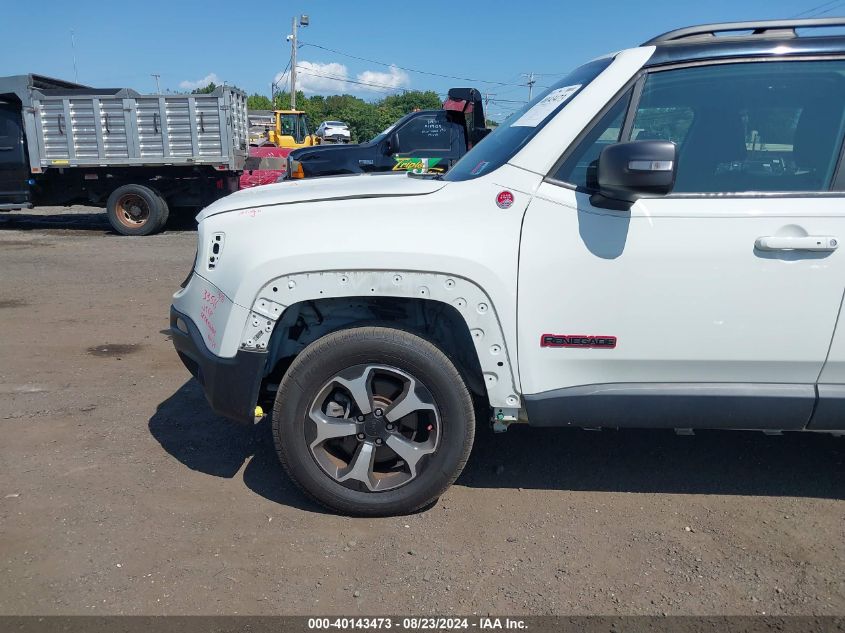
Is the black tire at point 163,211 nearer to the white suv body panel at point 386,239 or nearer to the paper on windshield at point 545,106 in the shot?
the white suv body panel at point 386,239

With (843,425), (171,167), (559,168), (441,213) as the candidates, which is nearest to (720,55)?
(559,168)

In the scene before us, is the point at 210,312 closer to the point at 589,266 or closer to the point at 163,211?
the point at 589,266

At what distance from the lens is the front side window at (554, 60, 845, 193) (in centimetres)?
297

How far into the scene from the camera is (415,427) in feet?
10.5

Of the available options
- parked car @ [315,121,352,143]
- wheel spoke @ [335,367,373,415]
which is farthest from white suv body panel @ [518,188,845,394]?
parked car @ [315,121,352,143]

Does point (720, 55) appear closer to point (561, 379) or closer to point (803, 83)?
point (803, 83)

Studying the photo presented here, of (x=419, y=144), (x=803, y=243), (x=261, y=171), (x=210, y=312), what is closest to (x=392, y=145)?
(x=419, y=144)

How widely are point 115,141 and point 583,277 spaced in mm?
12100

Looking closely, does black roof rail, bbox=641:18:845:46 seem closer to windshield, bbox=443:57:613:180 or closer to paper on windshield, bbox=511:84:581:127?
windshield, bbox=443:57:613:180

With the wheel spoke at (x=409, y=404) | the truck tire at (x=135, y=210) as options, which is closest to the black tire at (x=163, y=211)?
the truck tire at (x=135, y=210)

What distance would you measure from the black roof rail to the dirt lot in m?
2.14

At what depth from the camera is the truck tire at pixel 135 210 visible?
1295 cm

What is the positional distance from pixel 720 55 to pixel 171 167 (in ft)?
38.9

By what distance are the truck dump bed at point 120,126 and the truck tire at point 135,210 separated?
520 millimetres
